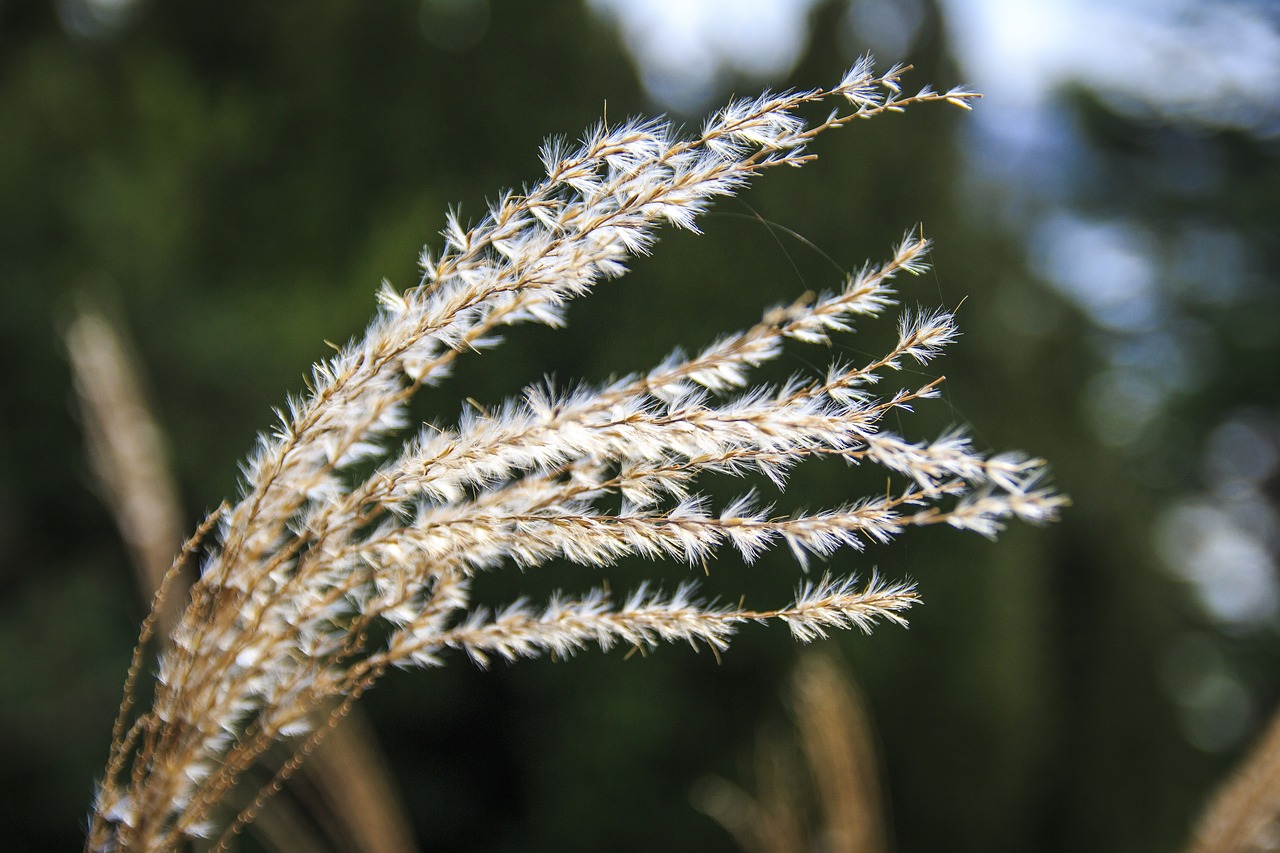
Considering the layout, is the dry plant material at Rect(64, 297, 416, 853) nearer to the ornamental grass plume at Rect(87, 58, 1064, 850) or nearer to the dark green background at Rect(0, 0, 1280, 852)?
the ornamental grass plume at Rect(87, 58, 1064, 850)

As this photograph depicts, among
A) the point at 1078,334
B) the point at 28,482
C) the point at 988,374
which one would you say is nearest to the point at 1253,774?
the point at 988,374

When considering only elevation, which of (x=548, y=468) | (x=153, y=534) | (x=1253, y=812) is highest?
(x=153, y=534)

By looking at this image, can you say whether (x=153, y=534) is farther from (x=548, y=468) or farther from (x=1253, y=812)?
(x=1253, y=812)

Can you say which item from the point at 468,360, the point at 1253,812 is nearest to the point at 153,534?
the point at 1253,812

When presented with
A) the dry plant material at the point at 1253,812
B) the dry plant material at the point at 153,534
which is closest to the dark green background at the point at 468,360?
the dry plant material at the point at 1253,812

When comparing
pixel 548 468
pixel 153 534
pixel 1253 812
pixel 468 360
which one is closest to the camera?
pixel 548 468

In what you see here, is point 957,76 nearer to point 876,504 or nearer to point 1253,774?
point 1253,774
